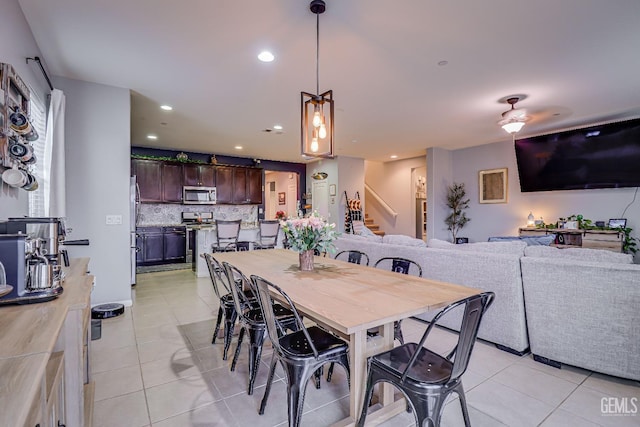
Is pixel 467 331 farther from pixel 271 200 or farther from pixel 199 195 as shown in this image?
pixel 271 200

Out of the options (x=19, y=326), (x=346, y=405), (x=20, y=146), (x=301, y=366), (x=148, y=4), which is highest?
(x=148, y=4)

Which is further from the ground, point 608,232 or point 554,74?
point 554,74

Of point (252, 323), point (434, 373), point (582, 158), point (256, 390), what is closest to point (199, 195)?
point (252, 323)

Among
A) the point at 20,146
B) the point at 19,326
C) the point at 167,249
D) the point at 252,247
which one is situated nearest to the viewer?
the point at 19,326

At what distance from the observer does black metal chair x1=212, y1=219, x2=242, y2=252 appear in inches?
212

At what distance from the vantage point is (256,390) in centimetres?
208

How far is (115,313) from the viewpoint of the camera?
352 centimetres

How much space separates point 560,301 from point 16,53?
14.7ft

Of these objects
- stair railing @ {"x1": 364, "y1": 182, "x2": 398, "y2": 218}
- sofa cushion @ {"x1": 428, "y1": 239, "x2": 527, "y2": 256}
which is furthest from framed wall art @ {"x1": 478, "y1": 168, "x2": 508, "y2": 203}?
sofa cushion @ {"x1": 428, "y1": 239, "x2": 527, "y2": 256}

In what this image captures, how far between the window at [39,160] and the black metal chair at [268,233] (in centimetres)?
324

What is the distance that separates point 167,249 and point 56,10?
5280 millimetres

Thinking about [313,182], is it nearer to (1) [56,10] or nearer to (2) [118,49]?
(2) [118,49]

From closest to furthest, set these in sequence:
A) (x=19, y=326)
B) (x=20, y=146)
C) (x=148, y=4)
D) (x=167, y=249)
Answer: (x=19, y=326)
(x=20, y=146)
(x=148, y=4)
(x=167, y=249)

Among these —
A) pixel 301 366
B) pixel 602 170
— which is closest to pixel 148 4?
pixel 301 366
